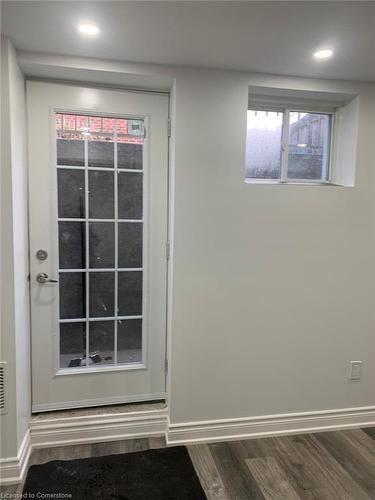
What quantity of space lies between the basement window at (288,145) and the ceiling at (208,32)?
38cm

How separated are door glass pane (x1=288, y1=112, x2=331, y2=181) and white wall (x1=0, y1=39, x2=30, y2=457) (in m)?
1.77

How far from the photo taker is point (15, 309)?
192 cm

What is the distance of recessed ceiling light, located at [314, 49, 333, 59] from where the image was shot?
6.29 feet

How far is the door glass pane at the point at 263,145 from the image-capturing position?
246cm

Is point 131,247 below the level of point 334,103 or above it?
below

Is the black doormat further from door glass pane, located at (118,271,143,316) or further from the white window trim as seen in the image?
the white window trim

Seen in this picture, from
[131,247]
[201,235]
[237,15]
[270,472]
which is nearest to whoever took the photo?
[237,15]

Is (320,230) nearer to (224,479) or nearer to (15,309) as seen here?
(224,479)

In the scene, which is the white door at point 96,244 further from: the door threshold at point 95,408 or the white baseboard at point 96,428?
the white baseboard at point 96,428

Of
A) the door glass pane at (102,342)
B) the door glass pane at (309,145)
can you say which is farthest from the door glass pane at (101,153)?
the door glass pane at (309,145)

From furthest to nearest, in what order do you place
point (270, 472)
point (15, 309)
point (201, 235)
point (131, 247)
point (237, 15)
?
point (131, 247)
point (201, 235)
point (270, 472)
point (15, 309)
point (237, 15)

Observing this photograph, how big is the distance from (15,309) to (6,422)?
633mm

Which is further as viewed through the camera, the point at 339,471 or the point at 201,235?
the point at 201,235

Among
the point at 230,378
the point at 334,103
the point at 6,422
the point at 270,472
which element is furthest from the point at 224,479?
the point at 334,103
